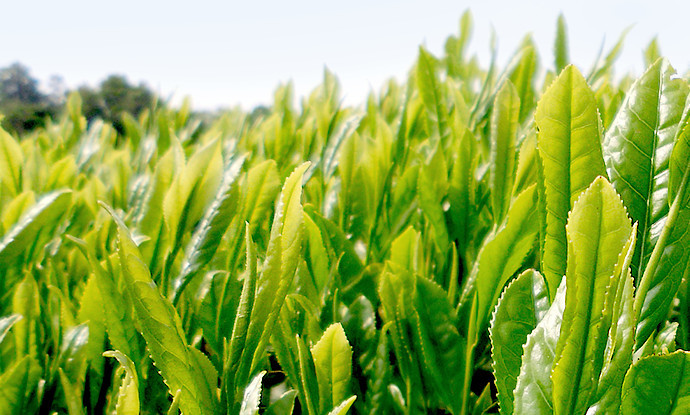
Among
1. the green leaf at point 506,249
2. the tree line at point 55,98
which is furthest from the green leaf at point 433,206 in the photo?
the tree line at point 55,98

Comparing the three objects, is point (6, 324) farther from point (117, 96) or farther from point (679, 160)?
point (117, 96)

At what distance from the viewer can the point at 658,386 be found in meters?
0.42

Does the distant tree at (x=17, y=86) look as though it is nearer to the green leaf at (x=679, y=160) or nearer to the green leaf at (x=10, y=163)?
the green leaf at (x=10, y=163)

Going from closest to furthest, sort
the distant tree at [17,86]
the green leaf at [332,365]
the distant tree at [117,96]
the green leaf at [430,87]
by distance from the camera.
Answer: the green leaf at [332,365]
the green leaf at [430,87]
the distant tree at [117,96]
the distant tree at [17,86]

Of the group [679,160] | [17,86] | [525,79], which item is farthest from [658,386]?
[17,86]

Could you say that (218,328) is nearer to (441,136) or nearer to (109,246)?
(109,246)

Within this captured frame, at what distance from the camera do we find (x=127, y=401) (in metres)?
0.48

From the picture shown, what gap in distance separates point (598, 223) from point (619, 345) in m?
0.10

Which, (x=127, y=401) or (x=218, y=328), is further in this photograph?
(x=218, y=328)

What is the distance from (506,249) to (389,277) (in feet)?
0.52

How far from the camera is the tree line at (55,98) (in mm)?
24773

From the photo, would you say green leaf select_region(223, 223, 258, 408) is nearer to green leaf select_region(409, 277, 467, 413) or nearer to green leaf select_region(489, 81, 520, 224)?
green leaf select_region(409, 277, 467, 413)

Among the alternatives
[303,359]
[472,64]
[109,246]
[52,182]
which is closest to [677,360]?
[303,359]

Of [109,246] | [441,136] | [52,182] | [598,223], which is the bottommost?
[598,223]
